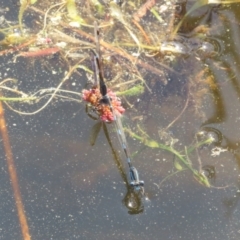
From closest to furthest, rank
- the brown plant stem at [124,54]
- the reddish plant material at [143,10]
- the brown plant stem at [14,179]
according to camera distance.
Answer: the brown plant stem at [14,179] → the brown plant stem at [124,54] → the reddish plant material at [143,10]

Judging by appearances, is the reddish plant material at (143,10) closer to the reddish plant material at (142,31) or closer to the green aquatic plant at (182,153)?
the reddish plant material at (142,31)

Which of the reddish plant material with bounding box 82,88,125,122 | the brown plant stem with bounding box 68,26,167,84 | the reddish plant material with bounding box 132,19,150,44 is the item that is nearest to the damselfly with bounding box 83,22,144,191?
the reddish plant material with bounding box 82,88,125,122

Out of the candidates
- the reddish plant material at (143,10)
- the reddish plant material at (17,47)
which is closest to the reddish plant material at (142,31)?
the reddish plant material at (143,10)

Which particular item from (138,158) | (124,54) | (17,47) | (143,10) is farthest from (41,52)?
(138,158)

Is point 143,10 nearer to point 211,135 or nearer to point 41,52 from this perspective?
point 41,52

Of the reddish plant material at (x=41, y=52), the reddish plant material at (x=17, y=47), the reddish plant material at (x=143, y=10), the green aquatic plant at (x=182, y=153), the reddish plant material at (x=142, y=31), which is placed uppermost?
the reddish plant material at (x=17, y=47)

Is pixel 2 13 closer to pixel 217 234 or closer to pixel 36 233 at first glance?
pixel 36 233

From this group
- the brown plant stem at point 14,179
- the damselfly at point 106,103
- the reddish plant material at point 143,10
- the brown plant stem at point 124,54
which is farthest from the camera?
the reddish plant material at point 143,10

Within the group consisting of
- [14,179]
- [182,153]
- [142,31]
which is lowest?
[182,153]

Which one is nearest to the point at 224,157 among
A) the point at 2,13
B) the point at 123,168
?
the point at 123,168
